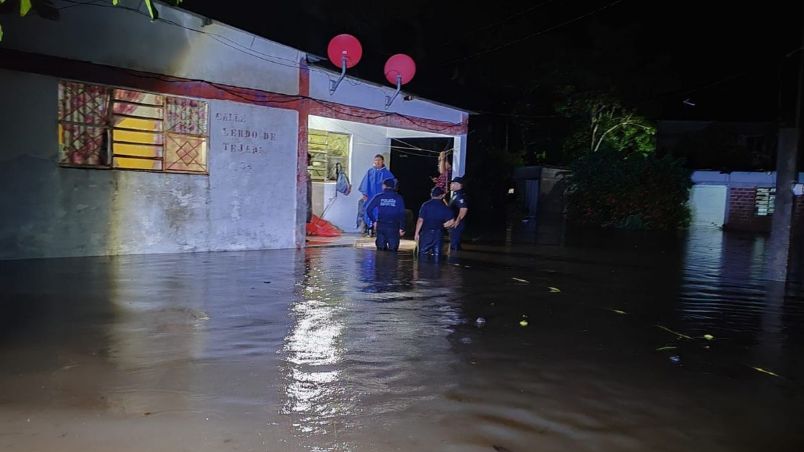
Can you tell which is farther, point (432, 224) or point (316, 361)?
point (432, 224)

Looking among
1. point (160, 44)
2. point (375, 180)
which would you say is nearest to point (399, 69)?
point (375, 180)

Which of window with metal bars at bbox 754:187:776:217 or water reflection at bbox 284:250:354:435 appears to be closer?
water reflection at bbox 284:250:354:435

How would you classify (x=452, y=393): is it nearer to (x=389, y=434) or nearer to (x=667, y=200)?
(x=389, y=434)

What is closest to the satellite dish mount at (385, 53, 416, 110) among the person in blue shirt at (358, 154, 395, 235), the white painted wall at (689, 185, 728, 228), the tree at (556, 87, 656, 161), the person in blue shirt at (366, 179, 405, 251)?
the person in blue shirt at (358, 154, 395, 235)

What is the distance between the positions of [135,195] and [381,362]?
7.30 m

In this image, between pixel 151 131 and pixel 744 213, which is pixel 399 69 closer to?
pixel 151 131

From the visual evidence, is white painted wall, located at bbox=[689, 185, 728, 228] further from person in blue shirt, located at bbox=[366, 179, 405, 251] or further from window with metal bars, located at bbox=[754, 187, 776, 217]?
person in blue shirt, located at bbox=[366, 179, 405, 251]

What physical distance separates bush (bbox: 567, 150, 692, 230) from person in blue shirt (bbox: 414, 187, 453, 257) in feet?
56.6

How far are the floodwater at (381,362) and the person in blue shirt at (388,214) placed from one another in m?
2.70

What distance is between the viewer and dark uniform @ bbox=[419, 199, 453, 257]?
12.2 metres

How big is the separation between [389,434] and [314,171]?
12.9 meters

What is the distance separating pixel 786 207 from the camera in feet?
39.7

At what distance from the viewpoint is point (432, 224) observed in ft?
40.6

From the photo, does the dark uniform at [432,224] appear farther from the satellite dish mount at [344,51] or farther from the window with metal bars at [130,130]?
the window with metal bars at [130,130]
